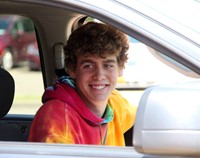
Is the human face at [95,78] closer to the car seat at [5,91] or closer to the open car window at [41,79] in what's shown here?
the car seat at [5,91]

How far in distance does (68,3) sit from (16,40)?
10.8 meters

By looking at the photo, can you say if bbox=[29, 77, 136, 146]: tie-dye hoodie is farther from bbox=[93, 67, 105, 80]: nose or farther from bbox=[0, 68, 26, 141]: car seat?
bbox=[0, 68, 26, 141]: car seat

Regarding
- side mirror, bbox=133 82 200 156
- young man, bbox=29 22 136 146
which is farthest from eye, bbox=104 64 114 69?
side mirror, bbox=133 82 200 156

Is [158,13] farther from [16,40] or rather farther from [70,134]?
[16,40]

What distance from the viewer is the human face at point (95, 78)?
118 inches

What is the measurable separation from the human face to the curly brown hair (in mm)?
35

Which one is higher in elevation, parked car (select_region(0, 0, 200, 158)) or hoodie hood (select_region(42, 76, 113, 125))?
parked car (select_region(0, 0, 200, 158))

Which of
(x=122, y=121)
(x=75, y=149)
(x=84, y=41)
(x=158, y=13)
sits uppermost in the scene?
(x=158, y=13)

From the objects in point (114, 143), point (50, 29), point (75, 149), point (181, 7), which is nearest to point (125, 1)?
point (181, 7)

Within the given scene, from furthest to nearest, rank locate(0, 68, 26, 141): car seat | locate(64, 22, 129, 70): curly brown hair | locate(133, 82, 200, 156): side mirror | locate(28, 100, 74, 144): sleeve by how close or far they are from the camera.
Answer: locate(0, 68, 26, 141): car seat → locate(64, 22, 129, 70): curly brown hair → locate(28, 100, 74, 144): sleeve → locate(133, 82, 200, 156): side mirror

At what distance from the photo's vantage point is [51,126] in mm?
2711

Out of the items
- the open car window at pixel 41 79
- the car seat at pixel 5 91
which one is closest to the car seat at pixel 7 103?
the car seat at pixel 5 91

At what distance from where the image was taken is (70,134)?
2711 millimetres

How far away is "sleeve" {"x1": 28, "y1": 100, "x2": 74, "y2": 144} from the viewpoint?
263 centimetres
